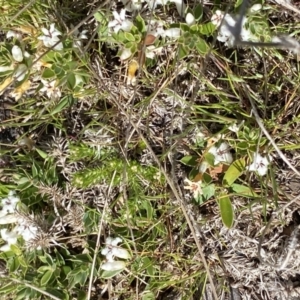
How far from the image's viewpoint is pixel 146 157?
2061mm

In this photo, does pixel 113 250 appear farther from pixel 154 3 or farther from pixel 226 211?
pixel 154 3

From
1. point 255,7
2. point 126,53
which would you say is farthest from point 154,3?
point 255,7

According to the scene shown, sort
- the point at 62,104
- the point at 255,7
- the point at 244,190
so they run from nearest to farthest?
the point at 255,7, the point at 244,190, the point at 62,104

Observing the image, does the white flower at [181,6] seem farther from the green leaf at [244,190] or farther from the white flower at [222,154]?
the green leaf at [244,190]

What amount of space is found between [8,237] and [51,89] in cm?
56

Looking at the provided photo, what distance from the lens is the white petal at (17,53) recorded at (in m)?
2.02

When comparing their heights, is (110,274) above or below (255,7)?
below

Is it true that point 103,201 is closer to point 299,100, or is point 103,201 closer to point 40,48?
point 40,48

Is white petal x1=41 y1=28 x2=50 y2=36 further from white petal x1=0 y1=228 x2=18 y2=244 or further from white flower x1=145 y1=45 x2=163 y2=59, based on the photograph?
white petal x1=0 y1=228 x2=18 y2=244

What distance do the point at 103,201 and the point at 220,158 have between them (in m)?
0.46

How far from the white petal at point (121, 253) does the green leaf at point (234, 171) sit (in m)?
0.44

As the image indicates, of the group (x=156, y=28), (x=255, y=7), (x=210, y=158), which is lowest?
(x=210, y=158)

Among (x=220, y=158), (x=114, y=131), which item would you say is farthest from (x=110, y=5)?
(x=220, y=158)

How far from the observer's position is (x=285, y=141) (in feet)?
6.46
